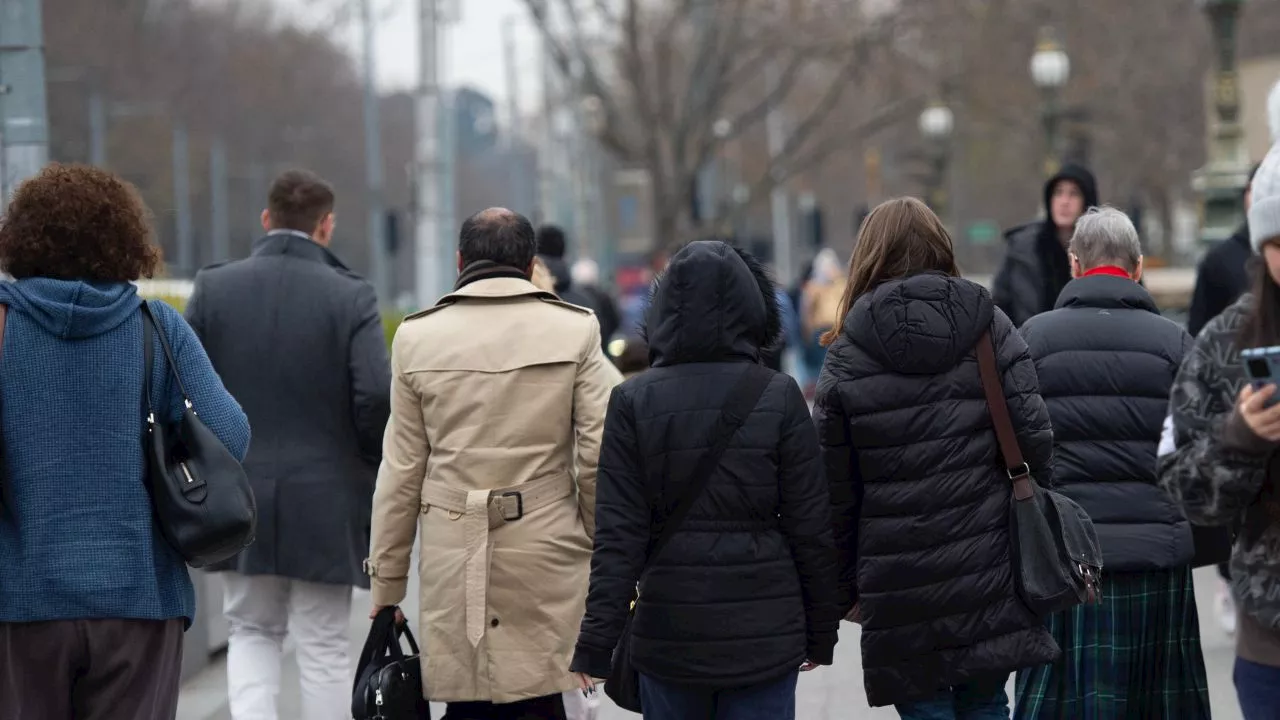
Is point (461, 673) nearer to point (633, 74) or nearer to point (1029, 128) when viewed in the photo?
point (633, 74)

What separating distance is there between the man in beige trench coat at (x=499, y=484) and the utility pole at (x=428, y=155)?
1719 centimetres

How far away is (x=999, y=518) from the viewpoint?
5.00 meters

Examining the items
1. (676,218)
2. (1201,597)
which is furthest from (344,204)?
(1201,597)

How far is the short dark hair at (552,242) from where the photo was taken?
35.5 ft

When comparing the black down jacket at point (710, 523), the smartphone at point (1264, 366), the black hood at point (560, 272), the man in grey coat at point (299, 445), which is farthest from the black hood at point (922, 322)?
the black hood at point (560, 272)

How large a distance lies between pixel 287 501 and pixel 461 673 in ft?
4.40

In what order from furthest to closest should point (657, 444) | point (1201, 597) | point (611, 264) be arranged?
point (611, 264) → point (1201, 597) → point (657, 444)

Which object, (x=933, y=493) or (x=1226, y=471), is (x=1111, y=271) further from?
(x=1226, y=471)

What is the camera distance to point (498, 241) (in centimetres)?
580

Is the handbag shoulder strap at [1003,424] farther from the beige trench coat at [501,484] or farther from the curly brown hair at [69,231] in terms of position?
the curly brown hair at [69,231]

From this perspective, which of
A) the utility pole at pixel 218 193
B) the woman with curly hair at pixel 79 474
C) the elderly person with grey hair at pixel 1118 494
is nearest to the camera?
the woman with curly hair at pixel 79 474

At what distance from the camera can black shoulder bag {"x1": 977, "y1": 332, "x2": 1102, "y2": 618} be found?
195 inches

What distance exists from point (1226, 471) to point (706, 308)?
1.40 m

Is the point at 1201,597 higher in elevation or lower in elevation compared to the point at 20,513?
lower
